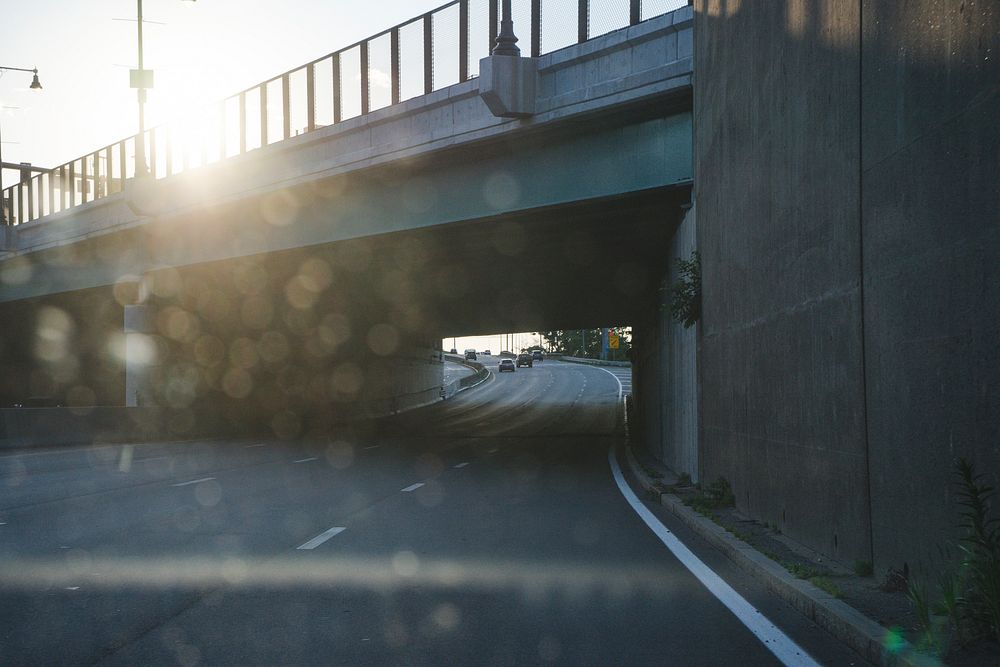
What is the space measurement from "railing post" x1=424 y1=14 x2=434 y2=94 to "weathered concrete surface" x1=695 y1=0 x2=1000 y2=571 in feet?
34.3

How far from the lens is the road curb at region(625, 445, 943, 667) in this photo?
519cm

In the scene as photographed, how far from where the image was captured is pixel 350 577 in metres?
8.03

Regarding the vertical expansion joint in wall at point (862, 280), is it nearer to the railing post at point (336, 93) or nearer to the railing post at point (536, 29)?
the railing post at point (536, 29)

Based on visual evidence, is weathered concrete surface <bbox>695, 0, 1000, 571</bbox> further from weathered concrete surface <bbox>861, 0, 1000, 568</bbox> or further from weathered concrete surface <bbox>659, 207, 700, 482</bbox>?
weathered concrete surface <bbox>659, 207, 700, 482</bbox>

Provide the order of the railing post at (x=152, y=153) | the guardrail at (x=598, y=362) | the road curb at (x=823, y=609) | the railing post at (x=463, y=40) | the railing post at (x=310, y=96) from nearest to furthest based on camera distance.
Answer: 1. the road curb at (x=823, y=609)
2. the railing post at (x=463, y=40)
3. the railing post at (x=310, y=96)
4. the railing post at (x=152, y=153)
5. the guardrail at (x=598, y=362)

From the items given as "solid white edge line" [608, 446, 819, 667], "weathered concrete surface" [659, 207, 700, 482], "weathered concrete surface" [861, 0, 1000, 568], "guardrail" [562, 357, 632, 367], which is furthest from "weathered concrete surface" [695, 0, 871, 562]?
"guardrail" [562, 357, 632, 367]

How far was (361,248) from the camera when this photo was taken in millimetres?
25609

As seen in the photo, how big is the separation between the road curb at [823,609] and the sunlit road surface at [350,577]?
0.11 m

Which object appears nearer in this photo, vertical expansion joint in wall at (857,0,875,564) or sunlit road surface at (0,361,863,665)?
sunlit road surface at (0,361,863,665)

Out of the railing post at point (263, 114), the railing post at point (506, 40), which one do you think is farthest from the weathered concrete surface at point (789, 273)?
the railing post at point (263, 114)

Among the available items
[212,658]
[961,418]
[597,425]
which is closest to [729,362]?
[961,418]

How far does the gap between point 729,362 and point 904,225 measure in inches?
236

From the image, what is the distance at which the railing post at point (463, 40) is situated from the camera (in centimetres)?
2092

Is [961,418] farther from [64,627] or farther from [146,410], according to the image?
[146,410]
